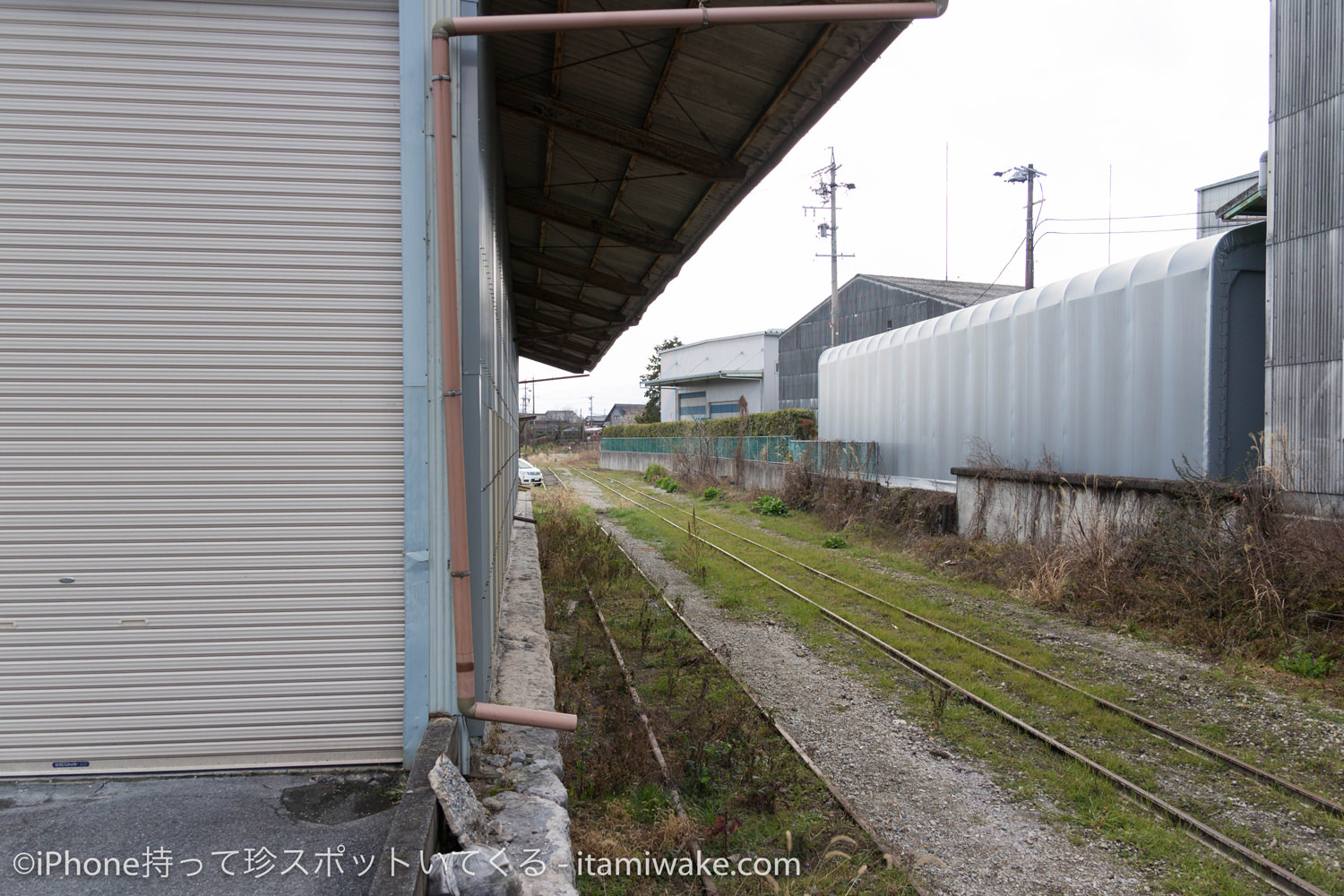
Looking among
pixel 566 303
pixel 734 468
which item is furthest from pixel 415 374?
pixel 734 468

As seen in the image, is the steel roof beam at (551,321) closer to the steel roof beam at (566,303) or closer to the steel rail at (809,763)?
the steel roof beam at (566,303)

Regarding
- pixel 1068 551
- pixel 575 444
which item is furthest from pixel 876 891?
pixel 575 444

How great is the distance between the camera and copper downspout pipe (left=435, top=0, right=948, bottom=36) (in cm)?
395

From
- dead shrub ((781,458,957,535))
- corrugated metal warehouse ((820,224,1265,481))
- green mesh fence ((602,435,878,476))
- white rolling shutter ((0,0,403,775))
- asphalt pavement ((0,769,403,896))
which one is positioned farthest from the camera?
green mesh fence ((602,435,878,476))

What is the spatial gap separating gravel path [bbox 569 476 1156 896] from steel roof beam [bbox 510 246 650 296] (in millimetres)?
5748

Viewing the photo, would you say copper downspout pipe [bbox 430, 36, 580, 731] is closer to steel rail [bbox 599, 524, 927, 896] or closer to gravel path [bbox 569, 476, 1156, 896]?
steel rail [bbox 599, 524, 927, 896]

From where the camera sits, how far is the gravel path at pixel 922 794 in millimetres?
4309

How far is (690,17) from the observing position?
416cm

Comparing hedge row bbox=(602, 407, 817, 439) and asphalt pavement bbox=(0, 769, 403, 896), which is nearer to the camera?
asphalt pavement bbox=(0, 769, 403, 896)

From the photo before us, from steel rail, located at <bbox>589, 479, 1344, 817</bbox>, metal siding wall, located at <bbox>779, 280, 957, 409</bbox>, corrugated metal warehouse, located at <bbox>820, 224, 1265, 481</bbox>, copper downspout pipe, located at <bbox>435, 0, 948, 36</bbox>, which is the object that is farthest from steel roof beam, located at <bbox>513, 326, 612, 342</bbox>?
metal siding wall, located at <bbox>779, 280, 957, 409</bbox>

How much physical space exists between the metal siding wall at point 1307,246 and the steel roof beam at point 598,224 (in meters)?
7.40

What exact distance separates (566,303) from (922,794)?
10953mm

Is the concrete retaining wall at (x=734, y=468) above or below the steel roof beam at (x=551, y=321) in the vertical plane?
below

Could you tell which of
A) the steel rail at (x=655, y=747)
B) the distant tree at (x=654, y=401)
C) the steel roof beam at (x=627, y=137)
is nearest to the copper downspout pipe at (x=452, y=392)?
the steel rail at (x=655, y=747)
